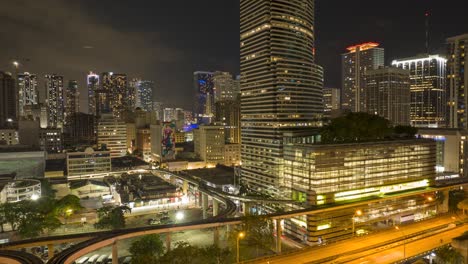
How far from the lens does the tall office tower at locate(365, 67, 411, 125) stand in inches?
5733

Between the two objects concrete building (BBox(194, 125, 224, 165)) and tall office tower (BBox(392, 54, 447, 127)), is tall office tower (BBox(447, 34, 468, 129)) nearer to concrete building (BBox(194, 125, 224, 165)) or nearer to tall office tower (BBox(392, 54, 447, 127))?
tall office tower (BBox(392, 54, 447, 127))

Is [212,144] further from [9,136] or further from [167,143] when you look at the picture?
[9,136]

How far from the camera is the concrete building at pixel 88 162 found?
9438 centimetres

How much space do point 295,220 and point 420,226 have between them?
19041mm

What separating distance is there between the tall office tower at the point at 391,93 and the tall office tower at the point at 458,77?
2886cm

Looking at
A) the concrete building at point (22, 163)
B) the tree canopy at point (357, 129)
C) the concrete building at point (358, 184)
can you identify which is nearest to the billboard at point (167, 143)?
the concrete building at point (22, 163)

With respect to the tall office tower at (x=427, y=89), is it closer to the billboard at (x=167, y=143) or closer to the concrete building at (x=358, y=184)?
the concrete building at (x=358, y=184)

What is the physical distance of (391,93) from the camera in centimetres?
14675

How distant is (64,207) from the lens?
57.8 metres

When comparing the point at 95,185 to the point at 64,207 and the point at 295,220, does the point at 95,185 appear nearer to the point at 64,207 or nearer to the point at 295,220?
the point at 64,207

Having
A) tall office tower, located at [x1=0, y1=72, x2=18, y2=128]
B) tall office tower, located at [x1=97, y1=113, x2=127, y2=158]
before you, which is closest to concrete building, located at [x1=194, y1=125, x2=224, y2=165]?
tall office tower, located at [x1=97, y1=113, x2=127, y2=158]

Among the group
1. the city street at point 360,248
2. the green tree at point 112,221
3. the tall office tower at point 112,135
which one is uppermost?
the tall office tower at point 112,135

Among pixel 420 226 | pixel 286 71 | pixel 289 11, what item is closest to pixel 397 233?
pixel 420 226

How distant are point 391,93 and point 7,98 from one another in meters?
203
